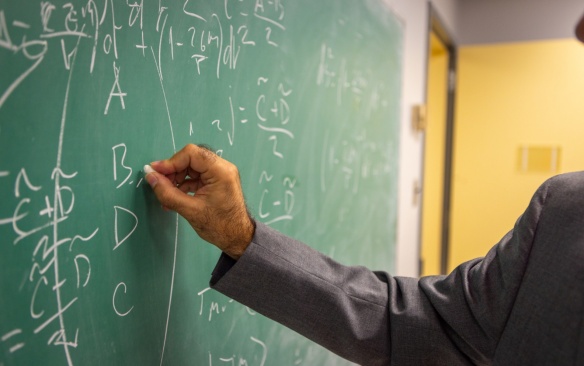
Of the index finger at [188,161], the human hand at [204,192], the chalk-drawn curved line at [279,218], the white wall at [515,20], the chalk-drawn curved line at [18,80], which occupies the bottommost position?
the chalk-drawn curved line at [279,218]

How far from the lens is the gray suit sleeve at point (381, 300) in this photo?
796 mm

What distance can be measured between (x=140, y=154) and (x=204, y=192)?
115 mm

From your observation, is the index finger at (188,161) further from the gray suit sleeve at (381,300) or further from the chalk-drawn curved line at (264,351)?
the chalk-drawn curved line at (264,351)

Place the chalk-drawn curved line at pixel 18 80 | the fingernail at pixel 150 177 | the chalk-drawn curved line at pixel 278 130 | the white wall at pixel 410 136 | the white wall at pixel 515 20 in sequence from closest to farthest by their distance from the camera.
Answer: the chalk-drawn curved line at pixel 18 80, the fingernail at pixel 150 177, the chalk-drawn curved line at pixel 278 130, the white wall at pixel 410 136, the white wall at pixel 515 20

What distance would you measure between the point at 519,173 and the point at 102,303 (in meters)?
2.89

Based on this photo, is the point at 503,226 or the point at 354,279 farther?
the point at 503,226

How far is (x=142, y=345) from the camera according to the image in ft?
2.39

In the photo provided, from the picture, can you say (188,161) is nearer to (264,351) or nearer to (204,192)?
(204,192)

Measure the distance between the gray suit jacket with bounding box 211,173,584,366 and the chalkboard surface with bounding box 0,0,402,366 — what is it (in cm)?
15

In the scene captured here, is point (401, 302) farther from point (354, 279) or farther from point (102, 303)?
point (102, 303)

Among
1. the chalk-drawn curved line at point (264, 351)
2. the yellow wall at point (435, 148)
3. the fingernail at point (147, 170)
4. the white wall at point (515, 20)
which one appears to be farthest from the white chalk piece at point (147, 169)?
the white wall at point (515, 20)

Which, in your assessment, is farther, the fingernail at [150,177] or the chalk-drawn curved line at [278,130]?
the chalk-drawn curved line at [278,130]

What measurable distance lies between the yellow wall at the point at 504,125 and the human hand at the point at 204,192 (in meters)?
2.66

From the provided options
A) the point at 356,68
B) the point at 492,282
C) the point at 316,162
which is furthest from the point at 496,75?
the point at 492,282
